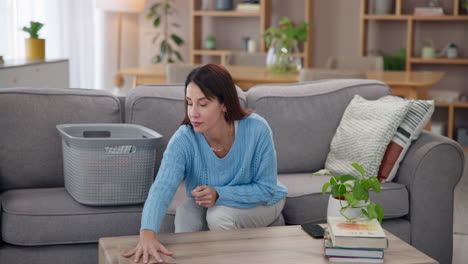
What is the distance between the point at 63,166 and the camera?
9.53ft

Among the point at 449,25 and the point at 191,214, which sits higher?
the point at 449,25

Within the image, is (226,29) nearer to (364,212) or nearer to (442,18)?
(442,18)

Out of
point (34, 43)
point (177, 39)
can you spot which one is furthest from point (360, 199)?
point (177, 39)

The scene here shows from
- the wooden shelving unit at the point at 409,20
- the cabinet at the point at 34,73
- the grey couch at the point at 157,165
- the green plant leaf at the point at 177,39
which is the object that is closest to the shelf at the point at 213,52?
the green plant leaf at the point at 177,39

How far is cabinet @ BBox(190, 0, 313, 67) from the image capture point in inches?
257

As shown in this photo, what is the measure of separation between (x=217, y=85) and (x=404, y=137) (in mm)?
1109

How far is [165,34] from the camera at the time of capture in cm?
697

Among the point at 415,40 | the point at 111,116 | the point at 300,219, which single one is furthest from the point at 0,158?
the point at 415,40

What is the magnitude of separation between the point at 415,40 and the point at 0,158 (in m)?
4.60

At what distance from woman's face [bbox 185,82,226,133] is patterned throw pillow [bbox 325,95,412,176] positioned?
100 centimetres

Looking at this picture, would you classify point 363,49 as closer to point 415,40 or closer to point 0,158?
point 415,40

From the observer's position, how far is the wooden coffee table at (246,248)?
6.35 feet

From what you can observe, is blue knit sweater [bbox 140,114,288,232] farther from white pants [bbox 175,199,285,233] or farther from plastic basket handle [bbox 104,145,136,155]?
plastic basket handle [bbox 104,145,136,155]

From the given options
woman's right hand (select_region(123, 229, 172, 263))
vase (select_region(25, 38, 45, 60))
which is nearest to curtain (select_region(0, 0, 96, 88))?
vase (select_region(25, 38, 45, 60))
